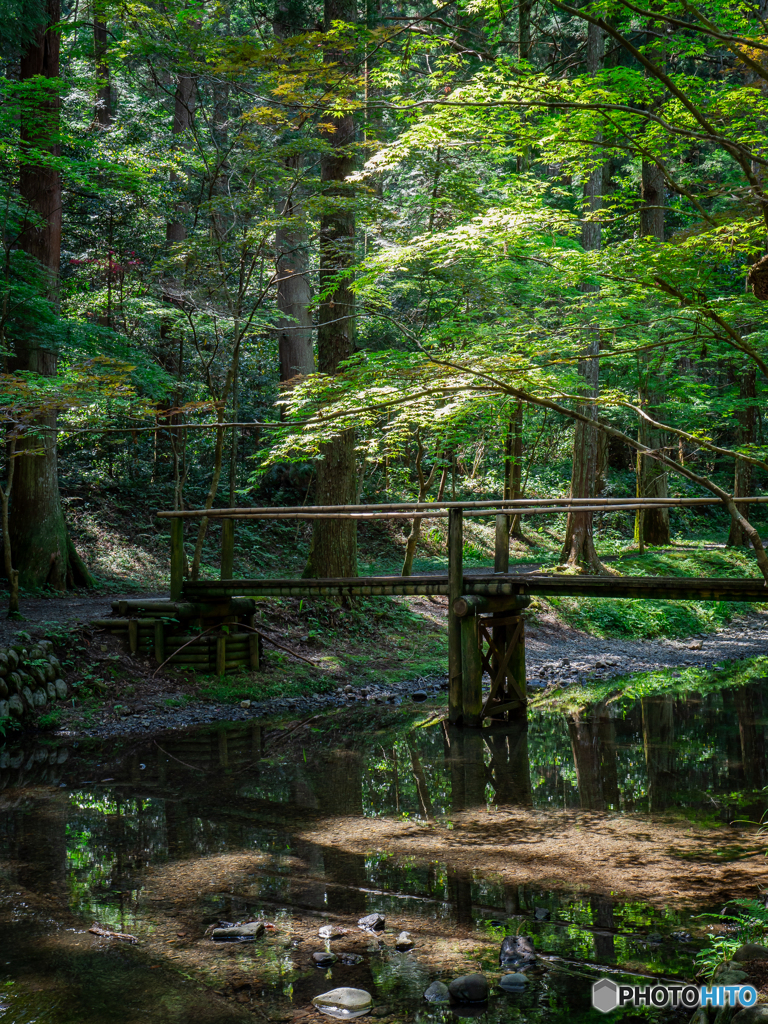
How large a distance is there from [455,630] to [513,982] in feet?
17.7

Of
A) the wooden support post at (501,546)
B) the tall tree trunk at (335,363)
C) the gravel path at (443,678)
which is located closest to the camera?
the gravel path at (443,678)

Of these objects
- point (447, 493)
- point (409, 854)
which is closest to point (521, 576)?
point (409, 854)

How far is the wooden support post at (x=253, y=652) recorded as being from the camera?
10.2m

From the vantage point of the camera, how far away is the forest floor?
9.05m

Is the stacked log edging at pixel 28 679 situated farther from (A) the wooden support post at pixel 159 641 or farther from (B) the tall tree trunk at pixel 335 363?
(B) the tall tree trunk at pixel 335 363

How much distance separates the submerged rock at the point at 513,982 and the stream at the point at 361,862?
2.0 inches

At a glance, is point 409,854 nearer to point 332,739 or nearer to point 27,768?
point 332,739

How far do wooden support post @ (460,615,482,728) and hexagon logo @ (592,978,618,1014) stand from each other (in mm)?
5137

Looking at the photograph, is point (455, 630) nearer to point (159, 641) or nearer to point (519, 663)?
point (519, 663)

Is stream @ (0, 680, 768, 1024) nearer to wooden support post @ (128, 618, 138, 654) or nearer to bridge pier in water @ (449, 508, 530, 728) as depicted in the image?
bridge pier in water @ (449, 508, 530, 728)

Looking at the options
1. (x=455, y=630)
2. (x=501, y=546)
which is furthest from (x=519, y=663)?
(x=501, y=546)

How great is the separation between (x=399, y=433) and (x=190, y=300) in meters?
3.74

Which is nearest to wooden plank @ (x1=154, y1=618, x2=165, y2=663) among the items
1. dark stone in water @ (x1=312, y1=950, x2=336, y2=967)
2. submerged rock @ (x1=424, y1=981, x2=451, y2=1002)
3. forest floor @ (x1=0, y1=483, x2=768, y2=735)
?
forest floor @ (x1=0, y1=483, x2=768, y2=735)

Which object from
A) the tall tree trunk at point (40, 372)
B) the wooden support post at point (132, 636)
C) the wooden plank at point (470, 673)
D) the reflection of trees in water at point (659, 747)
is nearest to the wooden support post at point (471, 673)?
the wooden plank at point (470, 673)
